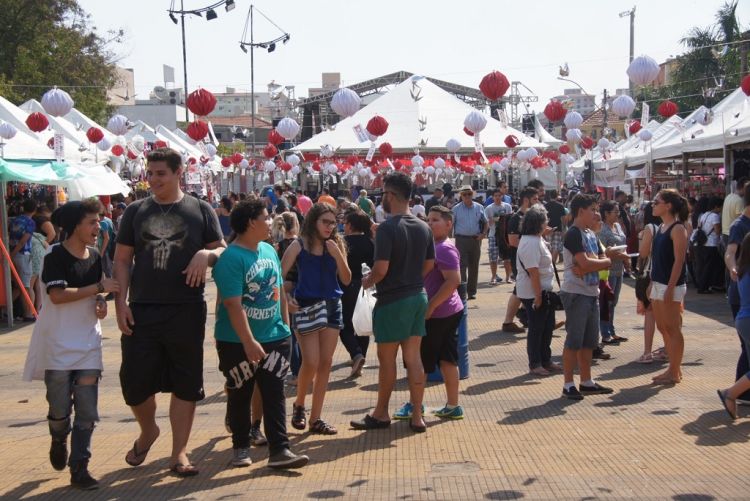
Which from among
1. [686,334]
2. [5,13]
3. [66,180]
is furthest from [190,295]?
[5,13]

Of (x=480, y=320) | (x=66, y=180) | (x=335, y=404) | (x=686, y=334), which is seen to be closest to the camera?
(x=335, y=404)

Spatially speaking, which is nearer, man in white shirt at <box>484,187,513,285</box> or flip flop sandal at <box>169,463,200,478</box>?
flip flop sandal at <box>169,463,200,478</box>

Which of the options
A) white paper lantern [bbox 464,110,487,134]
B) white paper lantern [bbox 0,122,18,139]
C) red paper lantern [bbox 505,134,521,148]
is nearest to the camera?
white paper lantern [bbox 0,122,18,139]

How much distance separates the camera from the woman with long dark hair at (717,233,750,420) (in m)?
6.84

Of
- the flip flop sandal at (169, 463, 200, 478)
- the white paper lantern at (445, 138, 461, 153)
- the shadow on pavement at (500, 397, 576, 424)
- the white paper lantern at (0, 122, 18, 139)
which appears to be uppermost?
the white paper lantern at (445, 138, 461, 153)

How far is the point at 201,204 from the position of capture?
5.66 metres

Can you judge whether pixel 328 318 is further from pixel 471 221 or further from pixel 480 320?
pixel 471 221

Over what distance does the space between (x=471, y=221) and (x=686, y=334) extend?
15.4 ft

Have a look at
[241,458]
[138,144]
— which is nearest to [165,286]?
[241,458]

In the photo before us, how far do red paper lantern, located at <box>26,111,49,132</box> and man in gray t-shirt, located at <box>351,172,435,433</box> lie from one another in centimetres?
1445

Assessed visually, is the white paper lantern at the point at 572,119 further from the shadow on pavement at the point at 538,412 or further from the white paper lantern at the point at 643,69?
the shadow on pavement at the point at 538,412

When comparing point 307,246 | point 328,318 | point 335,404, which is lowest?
point 335,404

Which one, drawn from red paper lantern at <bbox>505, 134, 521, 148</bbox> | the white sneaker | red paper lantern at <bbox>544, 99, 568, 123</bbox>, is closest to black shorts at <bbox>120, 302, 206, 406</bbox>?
the white sneaker

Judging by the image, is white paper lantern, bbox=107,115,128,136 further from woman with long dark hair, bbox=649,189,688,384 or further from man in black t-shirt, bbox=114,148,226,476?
man in black t-shirt, bbox=114,148,226,476
